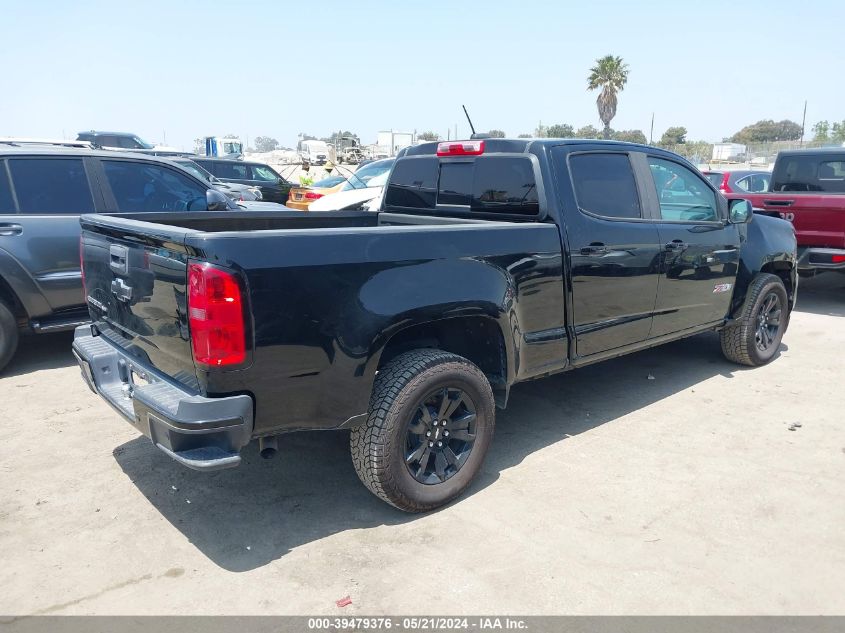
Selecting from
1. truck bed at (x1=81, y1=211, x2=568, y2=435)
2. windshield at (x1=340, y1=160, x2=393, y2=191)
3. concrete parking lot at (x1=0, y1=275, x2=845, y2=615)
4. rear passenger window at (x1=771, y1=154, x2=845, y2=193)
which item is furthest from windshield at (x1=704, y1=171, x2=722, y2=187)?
truck bed at (x1=81, y1=211, x2=568, y2=435)

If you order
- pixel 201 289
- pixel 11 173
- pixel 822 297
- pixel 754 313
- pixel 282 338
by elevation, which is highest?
pixel 11 173

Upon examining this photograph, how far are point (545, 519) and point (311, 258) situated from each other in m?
1.79

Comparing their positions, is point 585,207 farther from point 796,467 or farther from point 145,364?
point 145,364

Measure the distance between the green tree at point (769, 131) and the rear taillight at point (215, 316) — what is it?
96.4 meters

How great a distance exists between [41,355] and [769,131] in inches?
4025

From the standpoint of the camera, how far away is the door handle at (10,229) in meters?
5.22

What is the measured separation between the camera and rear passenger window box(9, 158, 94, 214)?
544 centimetres

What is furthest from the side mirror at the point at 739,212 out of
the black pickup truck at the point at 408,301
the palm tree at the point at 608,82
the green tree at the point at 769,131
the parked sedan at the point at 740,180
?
the green tree at the point at 769,131

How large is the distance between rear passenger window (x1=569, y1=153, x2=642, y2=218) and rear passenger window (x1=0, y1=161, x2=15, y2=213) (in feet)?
14.8

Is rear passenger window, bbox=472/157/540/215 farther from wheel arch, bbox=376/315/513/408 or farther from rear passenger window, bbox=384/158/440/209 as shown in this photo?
wheel arch, bbox=376/315/513/408

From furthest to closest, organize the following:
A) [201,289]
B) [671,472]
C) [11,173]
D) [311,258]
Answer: [11,173], [671,472], [311,258], [201,289]

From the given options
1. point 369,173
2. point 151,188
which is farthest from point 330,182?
point 151,188

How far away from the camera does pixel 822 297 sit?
9.28 meters

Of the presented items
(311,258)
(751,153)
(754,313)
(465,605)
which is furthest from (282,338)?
(751,153)
